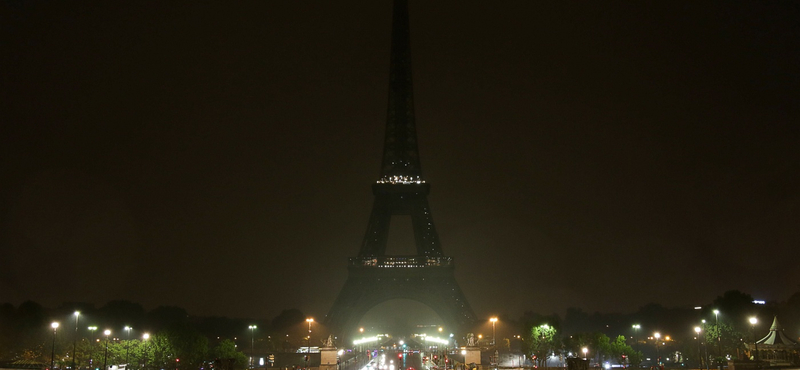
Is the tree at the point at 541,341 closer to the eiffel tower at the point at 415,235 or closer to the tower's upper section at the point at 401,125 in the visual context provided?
the eiffel tower at the point at 415,235

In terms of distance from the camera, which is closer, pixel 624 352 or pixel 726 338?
pixel 726 338

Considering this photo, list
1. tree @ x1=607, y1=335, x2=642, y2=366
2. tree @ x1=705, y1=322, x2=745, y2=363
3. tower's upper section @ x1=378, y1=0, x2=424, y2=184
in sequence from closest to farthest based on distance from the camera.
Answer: tree @ x1=705, y1=322, x2=745, y2=363
tree @ x1=607, y1=335, x2=642, y2=366
tower's upper section @ x1=378, y1=0, x2=424, y2=184

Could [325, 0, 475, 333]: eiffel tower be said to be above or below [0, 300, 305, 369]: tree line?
above

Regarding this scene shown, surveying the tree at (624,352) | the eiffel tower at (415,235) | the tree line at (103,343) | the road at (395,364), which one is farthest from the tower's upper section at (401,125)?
the tree at (624,352)

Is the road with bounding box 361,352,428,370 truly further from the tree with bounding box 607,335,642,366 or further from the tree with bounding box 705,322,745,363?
the tree with bounding box 705,322,745,363

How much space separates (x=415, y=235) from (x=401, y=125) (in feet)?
Answer: 56.0

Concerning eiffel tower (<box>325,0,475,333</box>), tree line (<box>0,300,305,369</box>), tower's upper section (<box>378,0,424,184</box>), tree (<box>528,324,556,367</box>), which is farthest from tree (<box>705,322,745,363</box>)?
tower's upper section (<box>378,0,424,184</box>)

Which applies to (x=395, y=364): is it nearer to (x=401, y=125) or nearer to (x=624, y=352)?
(x=624, y=352)

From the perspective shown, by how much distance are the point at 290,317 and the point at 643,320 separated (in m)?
76.9

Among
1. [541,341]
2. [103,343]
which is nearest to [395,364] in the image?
[541,341]

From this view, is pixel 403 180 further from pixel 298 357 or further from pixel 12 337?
pixel 12 337

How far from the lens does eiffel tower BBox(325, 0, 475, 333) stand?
10544 cm

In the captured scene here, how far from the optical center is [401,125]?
10838 cm

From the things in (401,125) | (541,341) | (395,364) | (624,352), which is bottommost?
(395,364)
